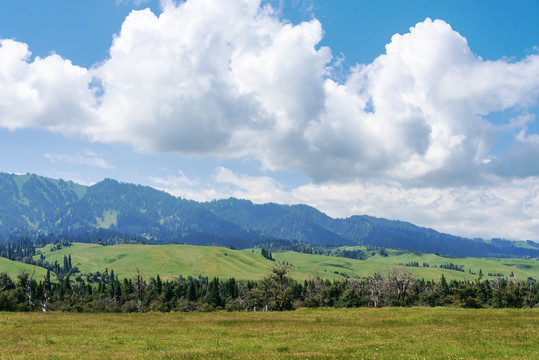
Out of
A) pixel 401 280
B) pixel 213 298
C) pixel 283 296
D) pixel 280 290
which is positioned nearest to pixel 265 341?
pixel 283 296

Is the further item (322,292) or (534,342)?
(322,292)

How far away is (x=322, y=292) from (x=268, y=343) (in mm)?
117512

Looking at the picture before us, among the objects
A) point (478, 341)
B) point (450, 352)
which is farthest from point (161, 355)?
point (478, 341)

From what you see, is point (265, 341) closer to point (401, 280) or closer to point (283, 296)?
point (283, 296)

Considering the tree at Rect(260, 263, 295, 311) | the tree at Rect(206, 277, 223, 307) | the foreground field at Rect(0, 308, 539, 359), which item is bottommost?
the tree at Rect(206, 277, 223, 307)

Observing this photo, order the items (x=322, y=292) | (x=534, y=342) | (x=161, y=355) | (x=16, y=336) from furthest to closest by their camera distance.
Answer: (x=322, y=292) → (x=16, y=336) → (x=534, y=342) → (x=161, y=355)

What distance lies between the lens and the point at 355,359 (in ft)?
79.0

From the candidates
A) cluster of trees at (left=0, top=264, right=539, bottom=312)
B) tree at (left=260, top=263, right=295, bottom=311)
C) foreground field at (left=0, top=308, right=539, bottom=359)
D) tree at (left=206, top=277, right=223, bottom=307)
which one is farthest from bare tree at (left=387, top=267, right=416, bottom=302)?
Result: tree at (left=206, top=277, right=223, bottom=307)

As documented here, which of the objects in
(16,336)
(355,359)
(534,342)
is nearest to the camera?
(355,359)

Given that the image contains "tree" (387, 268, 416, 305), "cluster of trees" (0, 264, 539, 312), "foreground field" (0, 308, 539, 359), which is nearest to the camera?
"foreground field" (0, 308, 539, 359)

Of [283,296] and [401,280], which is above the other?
[401,280]

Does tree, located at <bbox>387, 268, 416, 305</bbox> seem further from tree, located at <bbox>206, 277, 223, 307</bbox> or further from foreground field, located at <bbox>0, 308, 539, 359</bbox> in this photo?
tree, located at <bbox>206, 277, 223, 307</bbox>

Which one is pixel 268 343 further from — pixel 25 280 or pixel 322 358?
pixel 25 280

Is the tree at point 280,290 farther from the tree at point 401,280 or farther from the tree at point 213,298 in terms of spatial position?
the tree at point 213,298
